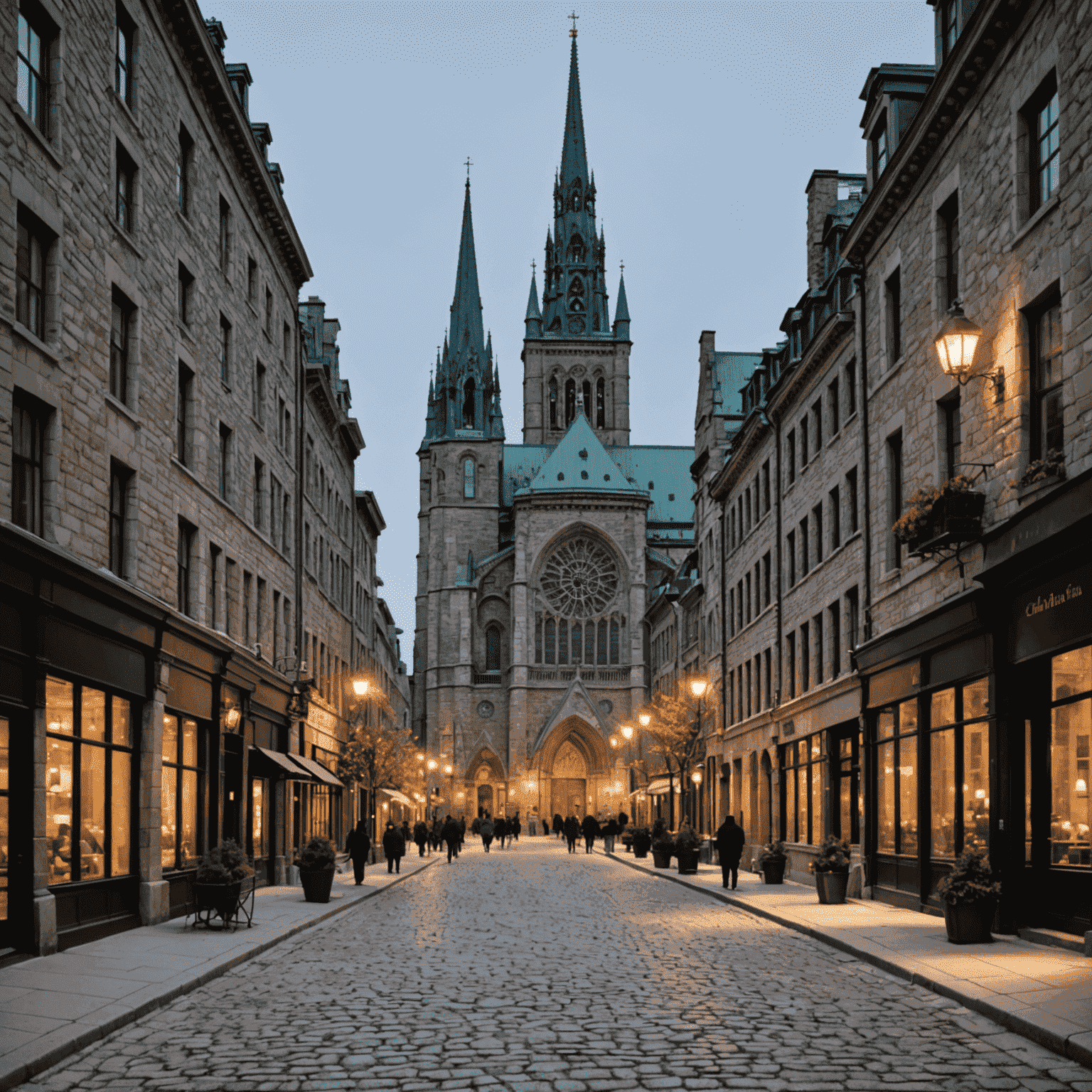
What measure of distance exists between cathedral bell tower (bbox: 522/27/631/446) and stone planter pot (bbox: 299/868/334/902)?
89.9 m

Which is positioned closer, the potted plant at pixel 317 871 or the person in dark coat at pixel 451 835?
the potted plant at pixel 317 871

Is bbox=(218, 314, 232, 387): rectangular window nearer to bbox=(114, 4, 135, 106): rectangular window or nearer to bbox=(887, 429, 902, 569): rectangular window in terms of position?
bbox=(114, 4, 135, 106): rectangular window

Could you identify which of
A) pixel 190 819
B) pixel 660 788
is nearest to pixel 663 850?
pixel 660 788

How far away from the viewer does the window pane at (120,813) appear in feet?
62.7

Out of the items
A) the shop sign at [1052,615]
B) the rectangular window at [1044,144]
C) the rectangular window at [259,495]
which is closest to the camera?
the shop sign at [1052,615]

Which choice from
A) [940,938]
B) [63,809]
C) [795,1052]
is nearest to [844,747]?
[940,938]

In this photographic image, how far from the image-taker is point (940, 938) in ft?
56.3

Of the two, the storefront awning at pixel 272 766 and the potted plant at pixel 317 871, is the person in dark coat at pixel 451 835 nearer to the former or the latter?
the storefront awning at pixel 272 766

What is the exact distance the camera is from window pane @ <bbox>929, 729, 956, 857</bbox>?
20.9 meters

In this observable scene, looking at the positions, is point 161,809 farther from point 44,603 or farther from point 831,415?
point 831,415

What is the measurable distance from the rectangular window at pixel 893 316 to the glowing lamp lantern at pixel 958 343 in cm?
677

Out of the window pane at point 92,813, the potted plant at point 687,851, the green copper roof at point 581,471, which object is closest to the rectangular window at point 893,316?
the window pane at point 92,813

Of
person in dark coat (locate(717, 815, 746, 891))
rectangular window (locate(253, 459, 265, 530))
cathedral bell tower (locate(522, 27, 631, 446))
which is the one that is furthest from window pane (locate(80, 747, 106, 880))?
cathedral bell tower (locate(522, 27, 631, 446))

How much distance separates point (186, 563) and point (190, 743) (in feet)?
10.1
